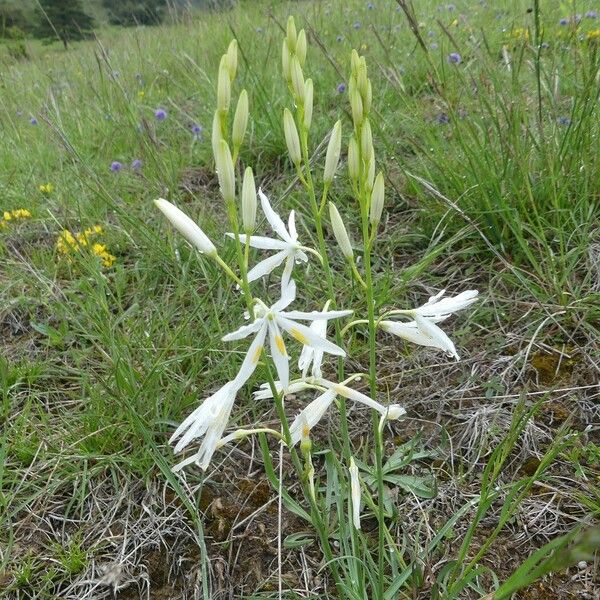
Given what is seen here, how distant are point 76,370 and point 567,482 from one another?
1.61 meters

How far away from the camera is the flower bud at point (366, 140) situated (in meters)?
1.06

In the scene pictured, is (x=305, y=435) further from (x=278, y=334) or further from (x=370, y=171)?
(x=370, y=171)

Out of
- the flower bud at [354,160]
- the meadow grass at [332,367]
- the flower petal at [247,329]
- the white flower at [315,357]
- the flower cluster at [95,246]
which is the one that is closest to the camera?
the flower petal at [247,329]

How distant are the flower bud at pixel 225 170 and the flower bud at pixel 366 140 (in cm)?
24

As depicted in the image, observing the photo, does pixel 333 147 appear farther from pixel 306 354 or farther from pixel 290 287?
pixel 306 354

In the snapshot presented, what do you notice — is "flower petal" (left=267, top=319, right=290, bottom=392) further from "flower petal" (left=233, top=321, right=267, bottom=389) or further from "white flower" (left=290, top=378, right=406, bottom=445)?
"white flower" (left=290, top=378, right=406, bottom=445)

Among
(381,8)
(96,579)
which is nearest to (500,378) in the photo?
(96,579)

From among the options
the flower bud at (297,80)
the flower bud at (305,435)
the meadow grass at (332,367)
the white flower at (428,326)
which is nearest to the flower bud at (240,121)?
the flower bud at (297,80)

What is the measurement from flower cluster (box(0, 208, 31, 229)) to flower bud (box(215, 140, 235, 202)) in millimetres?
2379

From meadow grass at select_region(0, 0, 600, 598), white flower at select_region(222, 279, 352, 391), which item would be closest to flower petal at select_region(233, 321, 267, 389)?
white flower at select_region(222, 279, 352, 391)

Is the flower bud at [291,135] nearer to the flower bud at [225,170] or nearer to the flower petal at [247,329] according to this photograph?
the flower bud at [225,170]

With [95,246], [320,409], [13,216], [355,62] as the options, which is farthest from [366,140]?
[13,216]

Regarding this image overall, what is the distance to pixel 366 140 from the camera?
3.51ft

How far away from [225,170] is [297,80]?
270mm
